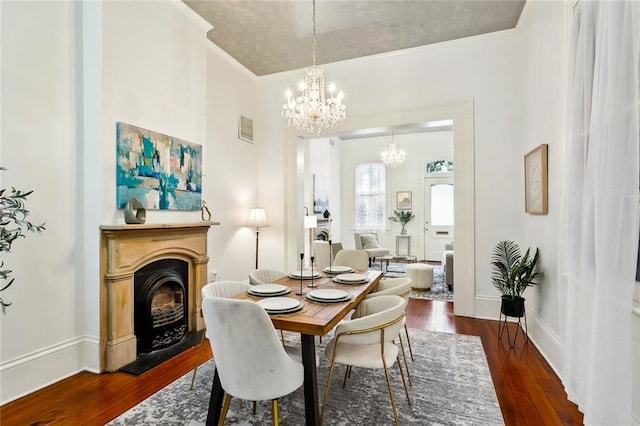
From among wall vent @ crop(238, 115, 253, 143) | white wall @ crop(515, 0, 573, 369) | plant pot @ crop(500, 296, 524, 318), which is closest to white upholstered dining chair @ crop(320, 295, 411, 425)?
white wall @ crop(515, 0, 573, 369)

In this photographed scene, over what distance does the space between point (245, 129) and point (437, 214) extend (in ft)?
20.0

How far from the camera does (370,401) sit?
2.20 m

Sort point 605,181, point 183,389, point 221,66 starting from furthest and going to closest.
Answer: point 221,66, point 183,389, point 605,181

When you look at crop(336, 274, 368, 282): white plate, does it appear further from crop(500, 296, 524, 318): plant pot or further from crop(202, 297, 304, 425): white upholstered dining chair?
crop(500, 296, 524, 318): plant pot

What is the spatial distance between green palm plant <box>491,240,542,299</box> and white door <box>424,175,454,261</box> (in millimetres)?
5134

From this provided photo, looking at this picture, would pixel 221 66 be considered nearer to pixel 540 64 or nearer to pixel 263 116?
pixel 263 116

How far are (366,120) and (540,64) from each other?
6.80ft

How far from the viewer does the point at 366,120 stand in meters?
4.59

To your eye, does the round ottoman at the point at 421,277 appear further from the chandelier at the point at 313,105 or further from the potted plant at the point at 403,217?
the potted plant at the point at 403,217

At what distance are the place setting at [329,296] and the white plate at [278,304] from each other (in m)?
0.18

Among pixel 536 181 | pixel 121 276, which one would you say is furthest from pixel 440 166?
pixel 121 276

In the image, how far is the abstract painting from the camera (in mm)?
2828

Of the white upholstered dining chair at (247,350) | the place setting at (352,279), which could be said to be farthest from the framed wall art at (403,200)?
the white upholstered dining chair at (247,350)

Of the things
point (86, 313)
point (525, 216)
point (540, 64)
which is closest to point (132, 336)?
point (86, 313)
